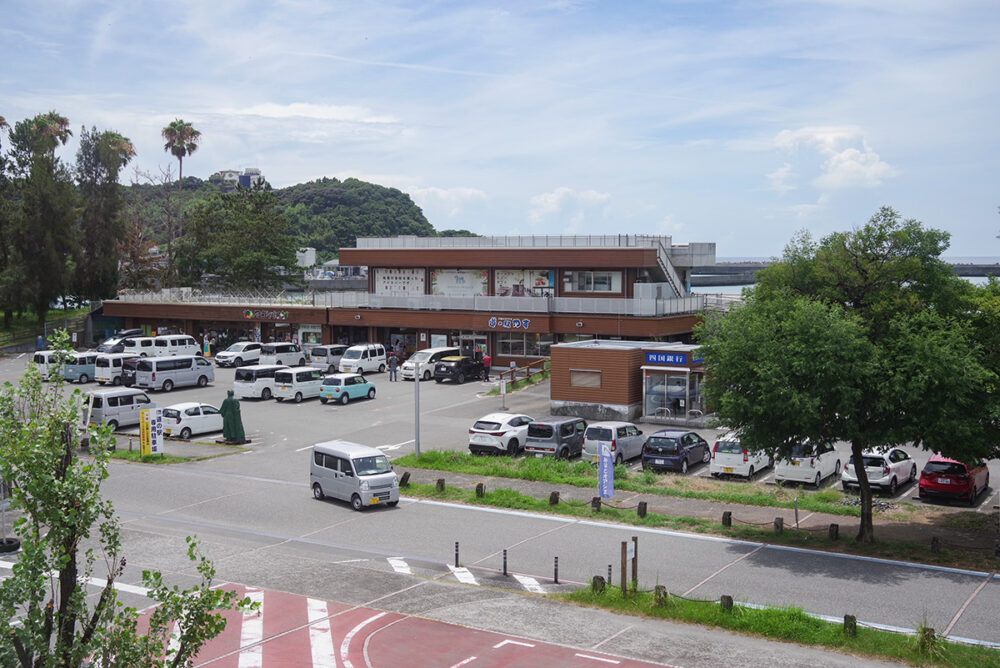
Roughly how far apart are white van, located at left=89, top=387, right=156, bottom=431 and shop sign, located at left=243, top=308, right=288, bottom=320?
22.8 meters

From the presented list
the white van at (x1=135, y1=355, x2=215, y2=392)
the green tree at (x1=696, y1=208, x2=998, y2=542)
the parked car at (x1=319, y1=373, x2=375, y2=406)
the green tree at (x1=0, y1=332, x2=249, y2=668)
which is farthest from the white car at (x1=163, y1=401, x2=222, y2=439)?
the green tree at (x1=0, y1=332, x2=249, y2=668)

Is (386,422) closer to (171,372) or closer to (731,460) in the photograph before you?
(731,460)

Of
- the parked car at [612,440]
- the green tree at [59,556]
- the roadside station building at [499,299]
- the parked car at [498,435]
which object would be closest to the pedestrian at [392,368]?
the roadside station building at [499,299]

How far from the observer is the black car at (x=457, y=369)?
4884 centimetres

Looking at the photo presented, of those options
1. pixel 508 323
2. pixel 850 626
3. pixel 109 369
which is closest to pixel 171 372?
pixel 109 369

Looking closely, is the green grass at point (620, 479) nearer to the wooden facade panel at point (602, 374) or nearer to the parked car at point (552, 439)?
the parked car at point (552, 439)

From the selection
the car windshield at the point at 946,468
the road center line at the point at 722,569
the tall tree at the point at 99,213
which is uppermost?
the tall tree at the point at 99,213

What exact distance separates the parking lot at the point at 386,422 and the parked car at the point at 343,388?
45 cm

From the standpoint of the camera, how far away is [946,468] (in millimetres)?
25422

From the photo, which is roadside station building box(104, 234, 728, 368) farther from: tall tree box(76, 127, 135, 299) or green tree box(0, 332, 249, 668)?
green tree box(0, 332, 249, 668)

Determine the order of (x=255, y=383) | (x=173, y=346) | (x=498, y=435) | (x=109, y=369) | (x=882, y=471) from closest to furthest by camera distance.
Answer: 1. (x=882, y=471)
2. (x=498, y=435)
3. (x=255, y=383)
4. (x=109, y=369)
5. (x=173, y=346)

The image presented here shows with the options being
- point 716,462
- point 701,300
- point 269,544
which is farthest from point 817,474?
point 701,300

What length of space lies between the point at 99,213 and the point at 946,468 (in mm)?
69549

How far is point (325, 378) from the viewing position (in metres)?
43.2
